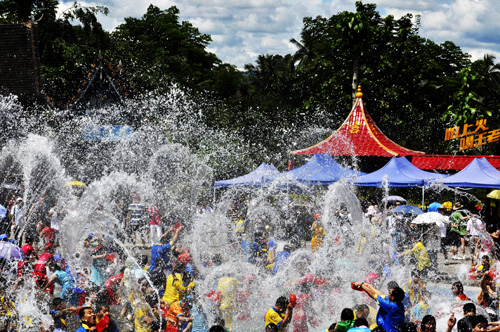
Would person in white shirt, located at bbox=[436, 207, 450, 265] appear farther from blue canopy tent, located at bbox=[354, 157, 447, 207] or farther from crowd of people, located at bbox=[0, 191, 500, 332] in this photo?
blue canopy tent, located at bbox=[354, 157, 447, 207]

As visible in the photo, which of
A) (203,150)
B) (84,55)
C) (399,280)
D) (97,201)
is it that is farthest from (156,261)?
(84,55)

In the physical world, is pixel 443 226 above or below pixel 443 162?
below

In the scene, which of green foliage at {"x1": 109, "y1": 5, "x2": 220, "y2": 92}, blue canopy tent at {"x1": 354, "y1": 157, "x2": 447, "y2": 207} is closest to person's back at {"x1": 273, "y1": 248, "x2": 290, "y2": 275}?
blue canopy tent at {"x1": 354, "y1": 157, "x2": 447, "y2": 207}

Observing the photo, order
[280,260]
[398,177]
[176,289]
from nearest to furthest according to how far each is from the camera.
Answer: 1. [176,289]
2. [280,260]
3. [398,177]

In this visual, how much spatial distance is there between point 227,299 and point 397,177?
11.6 m

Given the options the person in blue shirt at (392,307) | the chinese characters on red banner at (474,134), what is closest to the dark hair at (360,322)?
the person in blue shirt at (392,307)

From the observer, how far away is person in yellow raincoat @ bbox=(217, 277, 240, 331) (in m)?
8.74

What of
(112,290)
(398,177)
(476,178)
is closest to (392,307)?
(112,290)

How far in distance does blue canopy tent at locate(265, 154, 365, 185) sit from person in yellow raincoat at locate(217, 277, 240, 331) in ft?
35.7

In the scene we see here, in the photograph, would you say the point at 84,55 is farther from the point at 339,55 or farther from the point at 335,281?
the point at 335,281

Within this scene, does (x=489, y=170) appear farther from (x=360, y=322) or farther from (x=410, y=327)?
(x=360, y=322)

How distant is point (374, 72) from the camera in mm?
34781

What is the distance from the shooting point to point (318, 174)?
19672 mm

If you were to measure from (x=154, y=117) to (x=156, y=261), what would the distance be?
69.5 ft
